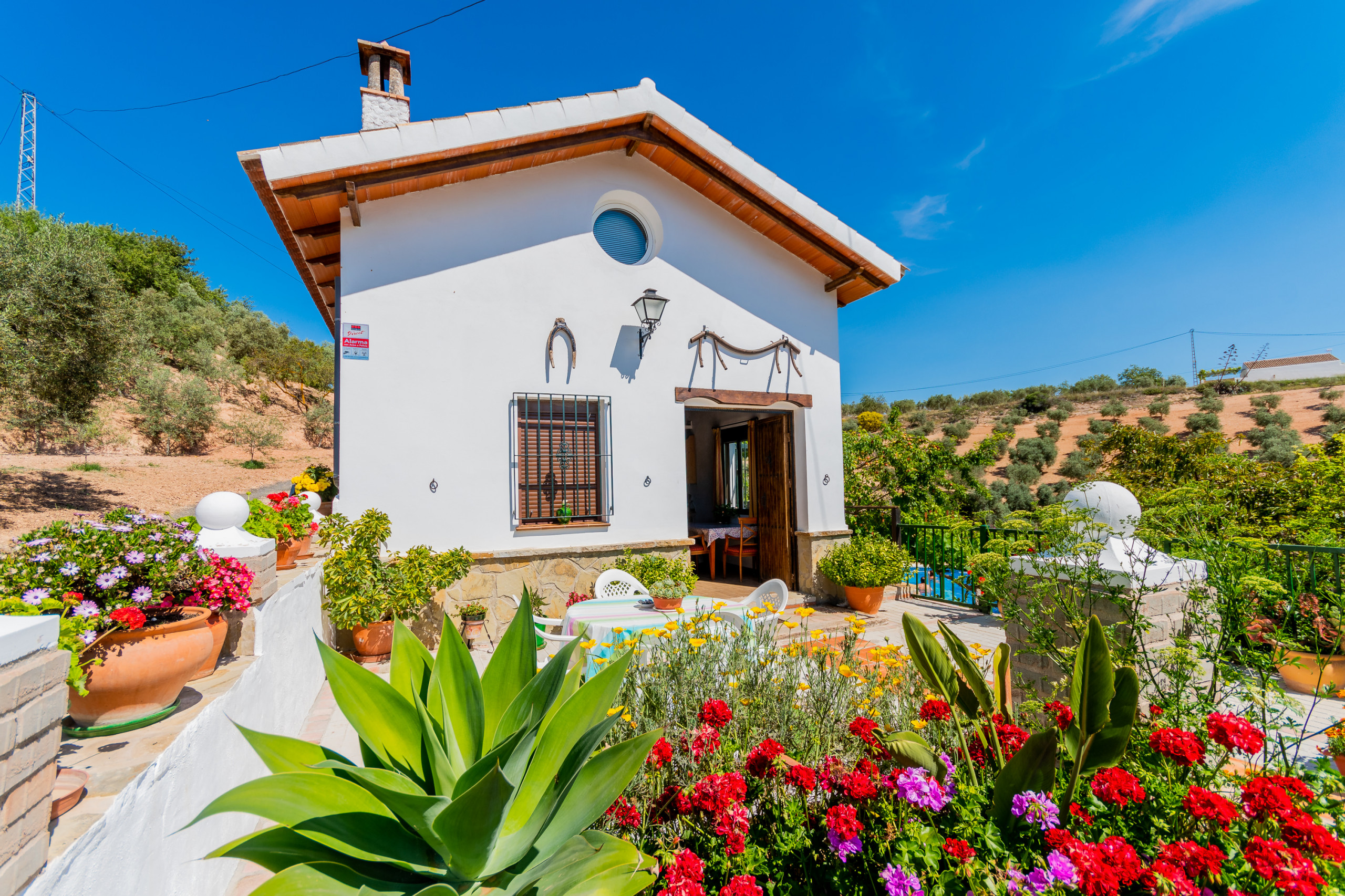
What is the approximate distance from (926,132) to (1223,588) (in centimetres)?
1262

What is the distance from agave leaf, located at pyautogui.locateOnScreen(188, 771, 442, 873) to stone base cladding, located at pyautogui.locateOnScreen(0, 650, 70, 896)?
1.63 ft

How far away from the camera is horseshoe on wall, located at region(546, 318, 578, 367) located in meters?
5.70

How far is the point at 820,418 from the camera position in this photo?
708cm

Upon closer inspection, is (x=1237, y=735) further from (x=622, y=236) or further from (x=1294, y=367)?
(x=1294, y=367)

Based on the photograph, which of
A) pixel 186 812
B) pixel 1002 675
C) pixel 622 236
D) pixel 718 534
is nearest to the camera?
pixel 186 812

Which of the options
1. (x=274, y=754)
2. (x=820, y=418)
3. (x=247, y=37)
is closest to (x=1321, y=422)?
(x=820, y=418)

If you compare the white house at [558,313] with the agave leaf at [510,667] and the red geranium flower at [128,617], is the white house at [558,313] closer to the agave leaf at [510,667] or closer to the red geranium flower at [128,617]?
the red geranium flower at [128,617]

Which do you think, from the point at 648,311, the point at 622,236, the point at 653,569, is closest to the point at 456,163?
the point at 622,236

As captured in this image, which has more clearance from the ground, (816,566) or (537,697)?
(537,697)

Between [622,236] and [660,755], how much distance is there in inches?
229

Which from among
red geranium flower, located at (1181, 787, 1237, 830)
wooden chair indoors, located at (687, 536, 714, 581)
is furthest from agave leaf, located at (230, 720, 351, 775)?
wooden chair indoors, located at (687, 536, 714, 581)

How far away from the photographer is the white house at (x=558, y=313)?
4996mm

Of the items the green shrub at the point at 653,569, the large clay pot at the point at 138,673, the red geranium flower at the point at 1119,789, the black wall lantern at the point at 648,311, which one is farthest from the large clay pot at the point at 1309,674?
the large clay pot at the point at 138,673

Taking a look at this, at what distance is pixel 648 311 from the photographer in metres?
5.93
